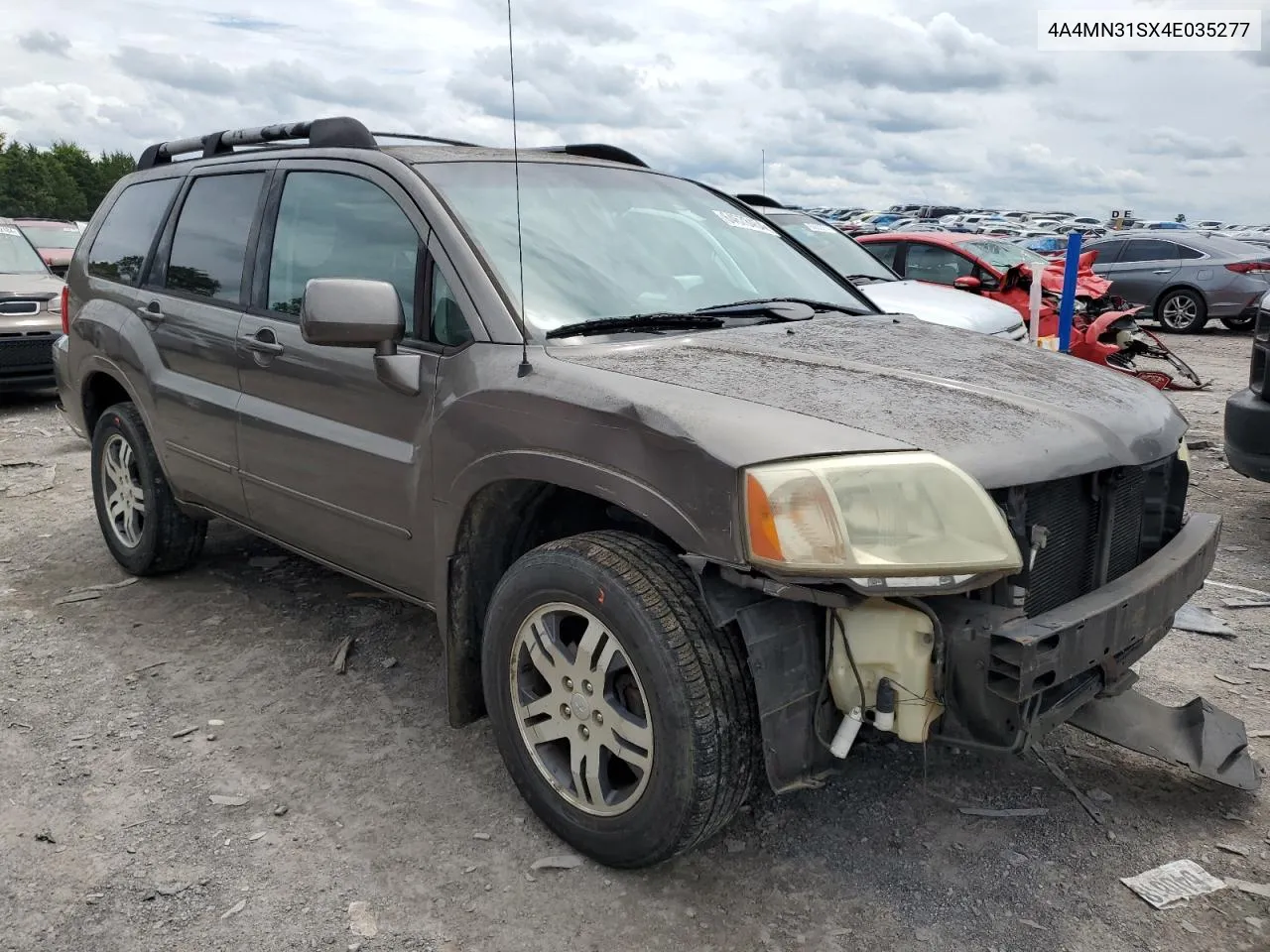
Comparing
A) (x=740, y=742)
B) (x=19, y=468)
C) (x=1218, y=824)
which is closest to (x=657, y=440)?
(x=740, y=742)

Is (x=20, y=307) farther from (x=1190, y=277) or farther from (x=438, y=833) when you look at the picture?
(x=1190, y=277)

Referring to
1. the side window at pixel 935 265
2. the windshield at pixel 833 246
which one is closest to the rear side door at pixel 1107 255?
the side window at pixel 935 265

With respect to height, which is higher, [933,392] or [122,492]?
[933,392]

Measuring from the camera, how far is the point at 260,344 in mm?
3463

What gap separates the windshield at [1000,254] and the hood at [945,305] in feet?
8.64

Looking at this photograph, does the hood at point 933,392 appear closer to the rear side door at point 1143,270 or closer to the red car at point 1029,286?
the red car at point 1029,286

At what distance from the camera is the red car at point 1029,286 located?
9133 mm

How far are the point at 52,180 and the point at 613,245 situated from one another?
249 feet

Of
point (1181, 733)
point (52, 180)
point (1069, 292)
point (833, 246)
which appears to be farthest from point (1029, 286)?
point (52, 180)

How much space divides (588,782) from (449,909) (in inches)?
17.1

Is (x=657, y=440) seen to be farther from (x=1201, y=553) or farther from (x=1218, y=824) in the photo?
(x=1218, y=824)

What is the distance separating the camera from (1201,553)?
2734 mm

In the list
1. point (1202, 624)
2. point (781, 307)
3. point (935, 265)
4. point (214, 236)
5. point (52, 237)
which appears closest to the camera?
point (781, 307)

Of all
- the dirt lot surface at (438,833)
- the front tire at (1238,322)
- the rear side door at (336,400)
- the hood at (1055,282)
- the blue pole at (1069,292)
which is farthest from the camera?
the front tire at (1238,322)
